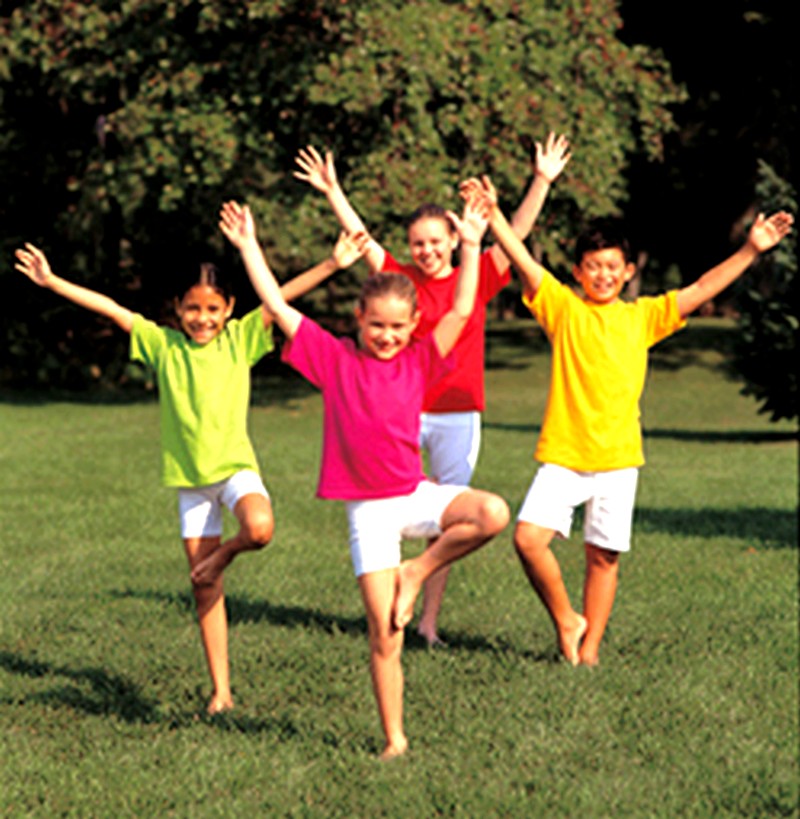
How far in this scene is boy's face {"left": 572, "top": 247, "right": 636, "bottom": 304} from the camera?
7.23 metres

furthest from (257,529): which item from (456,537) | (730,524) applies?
(730,524)

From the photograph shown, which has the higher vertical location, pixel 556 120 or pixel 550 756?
pixel 556 120

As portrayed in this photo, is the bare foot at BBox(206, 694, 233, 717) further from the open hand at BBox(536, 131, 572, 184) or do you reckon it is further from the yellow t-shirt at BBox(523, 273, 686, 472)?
the open hand at BBox(536, 131, 572, 184)

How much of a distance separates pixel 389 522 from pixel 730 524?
434 inches

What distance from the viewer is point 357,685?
27.3ft

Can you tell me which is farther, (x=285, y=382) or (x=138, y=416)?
(x=285, y=382)

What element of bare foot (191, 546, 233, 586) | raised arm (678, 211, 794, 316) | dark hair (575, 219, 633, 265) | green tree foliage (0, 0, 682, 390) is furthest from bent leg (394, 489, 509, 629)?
green tree foliage (0, 0, 682, 390)

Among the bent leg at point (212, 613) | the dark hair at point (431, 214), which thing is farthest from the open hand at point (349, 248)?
the bent leg at point (212, 613)

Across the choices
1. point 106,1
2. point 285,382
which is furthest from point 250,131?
point 285,382

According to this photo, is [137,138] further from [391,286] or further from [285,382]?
[391,286]

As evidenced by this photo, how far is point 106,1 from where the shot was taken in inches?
1123

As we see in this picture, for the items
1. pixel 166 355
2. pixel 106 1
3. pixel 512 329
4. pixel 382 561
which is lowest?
pixel 512 329

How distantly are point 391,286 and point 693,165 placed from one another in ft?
129

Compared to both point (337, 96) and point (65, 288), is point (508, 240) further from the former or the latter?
point (337, 96)
